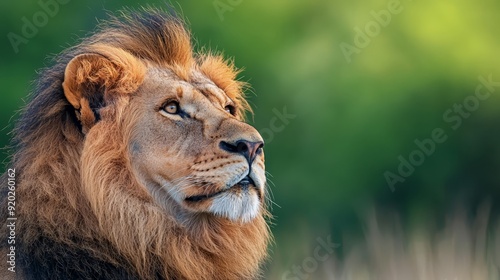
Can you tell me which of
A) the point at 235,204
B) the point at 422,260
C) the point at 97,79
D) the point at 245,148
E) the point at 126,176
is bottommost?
the point at 422,260

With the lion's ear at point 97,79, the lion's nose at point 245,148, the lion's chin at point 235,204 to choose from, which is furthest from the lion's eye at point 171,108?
the lion's chin at point 235,204

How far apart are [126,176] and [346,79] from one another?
32.2 ft

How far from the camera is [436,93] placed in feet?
49.8

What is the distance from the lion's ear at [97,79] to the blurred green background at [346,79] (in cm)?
837

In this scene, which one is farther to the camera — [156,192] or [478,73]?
[478,73]

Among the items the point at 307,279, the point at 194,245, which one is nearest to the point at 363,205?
the point at 307,279

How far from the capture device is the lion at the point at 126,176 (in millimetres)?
4539

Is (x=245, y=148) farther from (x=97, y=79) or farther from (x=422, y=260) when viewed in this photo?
(x=422, y=260)

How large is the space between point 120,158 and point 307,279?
3.06 metres

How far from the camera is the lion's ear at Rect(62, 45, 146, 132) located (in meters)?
4.64

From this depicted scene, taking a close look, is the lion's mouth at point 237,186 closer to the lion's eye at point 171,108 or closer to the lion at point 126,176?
the lion at point 126,176

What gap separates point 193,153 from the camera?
461 centimetres

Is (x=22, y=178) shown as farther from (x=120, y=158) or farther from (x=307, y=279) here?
(x=307, y=279)

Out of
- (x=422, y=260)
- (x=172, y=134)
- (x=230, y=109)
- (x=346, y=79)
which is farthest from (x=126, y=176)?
(x=346, y=79)
